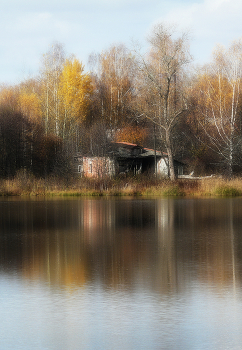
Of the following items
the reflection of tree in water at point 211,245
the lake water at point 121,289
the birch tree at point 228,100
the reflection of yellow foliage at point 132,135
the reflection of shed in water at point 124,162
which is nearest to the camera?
the lake water at point 121,289

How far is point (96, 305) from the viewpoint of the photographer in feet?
23.2

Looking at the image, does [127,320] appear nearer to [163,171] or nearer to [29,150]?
[29,150]

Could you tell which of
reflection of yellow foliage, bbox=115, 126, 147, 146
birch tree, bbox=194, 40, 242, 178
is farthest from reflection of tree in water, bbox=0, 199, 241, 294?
reflection of yellow foliage, bbox=115, 126, 147, 146

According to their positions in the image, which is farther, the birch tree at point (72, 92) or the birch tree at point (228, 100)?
the birch tree at point (72, 92)

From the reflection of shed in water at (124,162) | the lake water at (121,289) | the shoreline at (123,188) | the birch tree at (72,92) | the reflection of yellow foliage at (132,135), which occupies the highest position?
the birch tree at (72,92)

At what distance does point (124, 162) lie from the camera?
55.0m

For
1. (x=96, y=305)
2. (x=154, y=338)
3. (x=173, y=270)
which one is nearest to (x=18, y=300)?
(x=96, y=305)

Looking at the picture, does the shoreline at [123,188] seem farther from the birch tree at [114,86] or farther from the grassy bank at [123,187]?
the birch tree at [114,86]

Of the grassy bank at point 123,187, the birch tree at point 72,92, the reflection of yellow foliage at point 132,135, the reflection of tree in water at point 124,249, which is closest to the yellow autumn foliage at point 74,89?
the birch tree at point 72,92

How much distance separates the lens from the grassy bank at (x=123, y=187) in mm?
38844

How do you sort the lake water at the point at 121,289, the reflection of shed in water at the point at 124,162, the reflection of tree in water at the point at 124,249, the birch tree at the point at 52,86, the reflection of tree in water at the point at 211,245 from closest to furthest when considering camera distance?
the lake water at the point at 121,289 → the reflection of tree in water at the point at 124,249 → the reflection of tree in water at the point at 211,245 → the reflection of shed in water at the point at 124,162 → the birch tree at the point at 52,86

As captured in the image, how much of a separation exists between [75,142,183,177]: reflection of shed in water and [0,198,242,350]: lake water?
28082 mm

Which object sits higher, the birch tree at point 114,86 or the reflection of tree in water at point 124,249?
the birch tree at point 114,86

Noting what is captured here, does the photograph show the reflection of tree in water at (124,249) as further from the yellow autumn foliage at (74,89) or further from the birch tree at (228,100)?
the yellow autumn foliage at (74,89)
